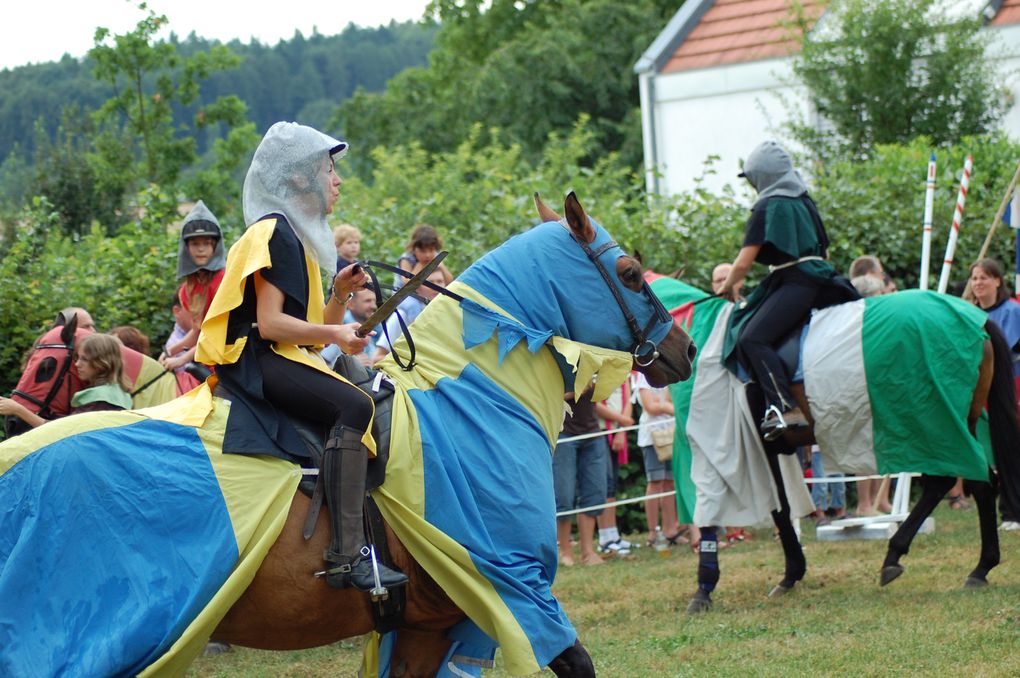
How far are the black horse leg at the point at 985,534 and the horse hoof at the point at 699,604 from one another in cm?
172

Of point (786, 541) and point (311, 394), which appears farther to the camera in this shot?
point (786, 541)

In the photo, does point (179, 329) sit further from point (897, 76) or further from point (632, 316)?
point (897, 76)

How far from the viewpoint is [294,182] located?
4.42 metres

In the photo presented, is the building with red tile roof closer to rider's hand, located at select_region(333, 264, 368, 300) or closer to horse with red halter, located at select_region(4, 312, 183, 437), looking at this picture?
horse with red halter, located at select_region(4, 312, 183, 437)

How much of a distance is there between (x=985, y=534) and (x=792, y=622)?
5.55 feet

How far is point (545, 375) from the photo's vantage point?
15.5ft

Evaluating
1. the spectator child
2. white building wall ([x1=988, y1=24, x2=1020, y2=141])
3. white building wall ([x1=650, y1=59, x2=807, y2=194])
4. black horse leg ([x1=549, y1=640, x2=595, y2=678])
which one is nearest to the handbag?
the spectator child

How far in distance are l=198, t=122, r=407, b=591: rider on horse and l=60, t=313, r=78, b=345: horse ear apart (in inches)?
110

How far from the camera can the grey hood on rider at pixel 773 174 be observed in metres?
7.83

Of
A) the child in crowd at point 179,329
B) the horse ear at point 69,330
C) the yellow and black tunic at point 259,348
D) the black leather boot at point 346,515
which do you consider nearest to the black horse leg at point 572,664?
the black leather boot at point 346,515

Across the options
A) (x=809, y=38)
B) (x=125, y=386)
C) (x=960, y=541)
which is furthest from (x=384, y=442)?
(x=809, y=38)

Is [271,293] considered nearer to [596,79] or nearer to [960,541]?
[960,541]

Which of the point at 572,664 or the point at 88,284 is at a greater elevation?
the point at 88,284

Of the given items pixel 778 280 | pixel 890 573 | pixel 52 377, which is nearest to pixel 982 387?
pixel 890 573
